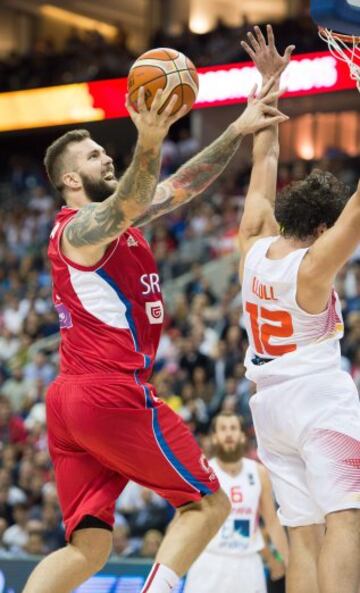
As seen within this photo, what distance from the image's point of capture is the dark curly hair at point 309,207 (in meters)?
5.07

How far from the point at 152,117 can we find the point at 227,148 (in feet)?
3.48

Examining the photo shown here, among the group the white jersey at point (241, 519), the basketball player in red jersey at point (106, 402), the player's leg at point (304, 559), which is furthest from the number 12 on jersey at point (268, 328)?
the white jersey at point (241, 519)

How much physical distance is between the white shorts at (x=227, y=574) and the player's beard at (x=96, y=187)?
328 cm

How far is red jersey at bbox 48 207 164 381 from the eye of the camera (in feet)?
16.9

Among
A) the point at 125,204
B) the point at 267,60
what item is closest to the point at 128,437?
the point at 125,204

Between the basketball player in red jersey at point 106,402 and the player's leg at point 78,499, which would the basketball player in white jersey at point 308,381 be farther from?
the player's leg at point 78,499

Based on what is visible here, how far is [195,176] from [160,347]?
9488 mm

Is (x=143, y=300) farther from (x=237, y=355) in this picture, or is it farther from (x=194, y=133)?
(x=194, y=133)

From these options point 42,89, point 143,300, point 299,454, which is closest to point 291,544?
point 299,454

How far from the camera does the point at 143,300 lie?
525 centimetres

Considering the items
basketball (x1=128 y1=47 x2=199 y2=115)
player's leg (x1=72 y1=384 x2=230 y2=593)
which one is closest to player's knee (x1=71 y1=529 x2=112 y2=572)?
player's leg (x1=72 y1=384 x2=230 y2=593)

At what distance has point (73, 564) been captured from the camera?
509cm

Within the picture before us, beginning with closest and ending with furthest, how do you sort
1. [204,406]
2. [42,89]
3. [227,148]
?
[227,148]
[204,406]
[42,89]

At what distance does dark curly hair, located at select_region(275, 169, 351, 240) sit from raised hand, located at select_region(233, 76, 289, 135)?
54cm
